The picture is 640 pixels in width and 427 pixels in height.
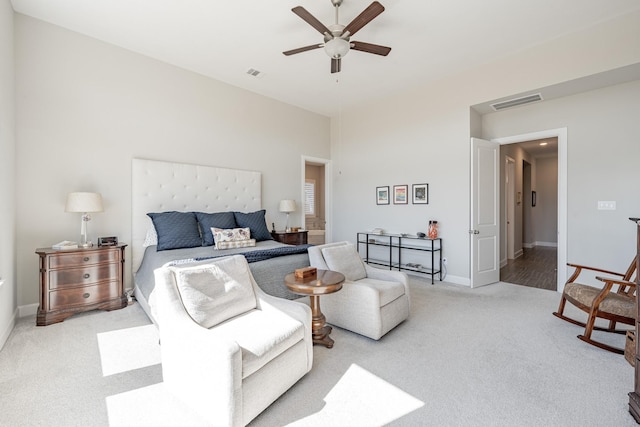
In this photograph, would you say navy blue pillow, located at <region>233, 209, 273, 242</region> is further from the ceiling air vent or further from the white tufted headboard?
the ceiling air vent

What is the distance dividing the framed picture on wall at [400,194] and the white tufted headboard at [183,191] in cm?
251

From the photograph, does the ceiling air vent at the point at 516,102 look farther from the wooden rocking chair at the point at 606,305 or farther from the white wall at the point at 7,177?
the white wall at the point at 7,177

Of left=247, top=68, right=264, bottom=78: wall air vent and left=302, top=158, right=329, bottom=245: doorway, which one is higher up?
left=247, top=68, right=264, bottom=78: wall air vent

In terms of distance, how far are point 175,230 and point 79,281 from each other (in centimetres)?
108

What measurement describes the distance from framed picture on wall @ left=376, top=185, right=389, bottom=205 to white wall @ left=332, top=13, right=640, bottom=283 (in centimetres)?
12

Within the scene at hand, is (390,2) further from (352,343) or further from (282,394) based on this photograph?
(282,394)

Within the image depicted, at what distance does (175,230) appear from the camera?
3.67 meters

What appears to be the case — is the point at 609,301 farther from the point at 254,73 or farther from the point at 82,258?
the point at 82,258

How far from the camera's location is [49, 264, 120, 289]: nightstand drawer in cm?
294

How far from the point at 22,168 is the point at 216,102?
2.55m

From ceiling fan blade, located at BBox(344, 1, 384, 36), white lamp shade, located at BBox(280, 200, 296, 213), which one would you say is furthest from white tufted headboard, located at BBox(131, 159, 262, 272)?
ceiling fan blade, located at BBox(344, 1, 384, 36)

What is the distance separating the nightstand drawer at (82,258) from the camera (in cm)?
294

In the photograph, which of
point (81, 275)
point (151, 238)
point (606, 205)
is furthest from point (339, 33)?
point (606, 205)

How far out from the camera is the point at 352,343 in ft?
8.37
